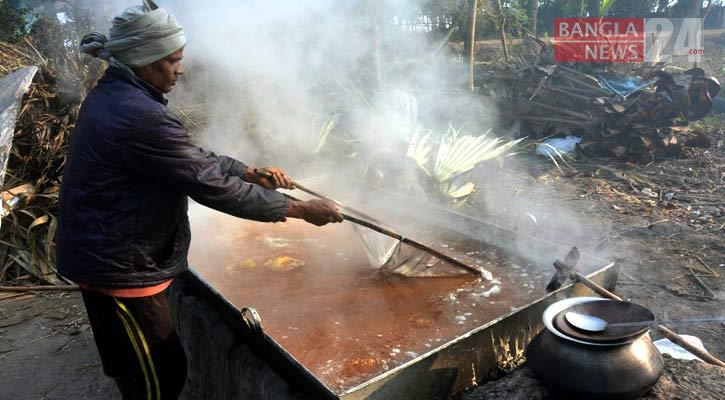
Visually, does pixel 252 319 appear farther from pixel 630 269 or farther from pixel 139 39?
pixel 630 269

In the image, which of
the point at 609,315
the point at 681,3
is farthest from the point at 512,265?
the point at 681,3

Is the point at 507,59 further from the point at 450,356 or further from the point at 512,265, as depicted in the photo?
the point at 450,356

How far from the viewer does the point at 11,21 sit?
9016mm

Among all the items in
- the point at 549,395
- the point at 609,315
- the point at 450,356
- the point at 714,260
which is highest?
the point at 609,315

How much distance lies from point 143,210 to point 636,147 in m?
7.75

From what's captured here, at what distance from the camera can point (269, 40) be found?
25.0 feet

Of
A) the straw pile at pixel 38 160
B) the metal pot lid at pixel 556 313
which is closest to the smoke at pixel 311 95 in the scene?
the straw pile at pixel 38 160

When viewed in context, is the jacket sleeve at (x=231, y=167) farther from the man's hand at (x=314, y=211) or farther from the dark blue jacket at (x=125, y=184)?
the dark blue jacket at (x=125, y=184)

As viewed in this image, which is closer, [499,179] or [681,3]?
[499,179]

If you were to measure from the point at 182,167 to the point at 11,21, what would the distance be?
30.4ft

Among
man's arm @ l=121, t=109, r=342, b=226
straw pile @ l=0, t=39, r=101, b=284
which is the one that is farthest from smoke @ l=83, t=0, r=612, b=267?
man's arm @ l=121, t=109, r=342, b=226

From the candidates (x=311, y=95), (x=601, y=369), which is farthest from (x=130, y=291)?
(x=311, y=95)

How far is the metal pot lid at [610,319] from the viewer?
2.11 metres

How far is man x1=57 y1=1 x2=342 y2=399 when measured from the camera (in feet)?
7.05
